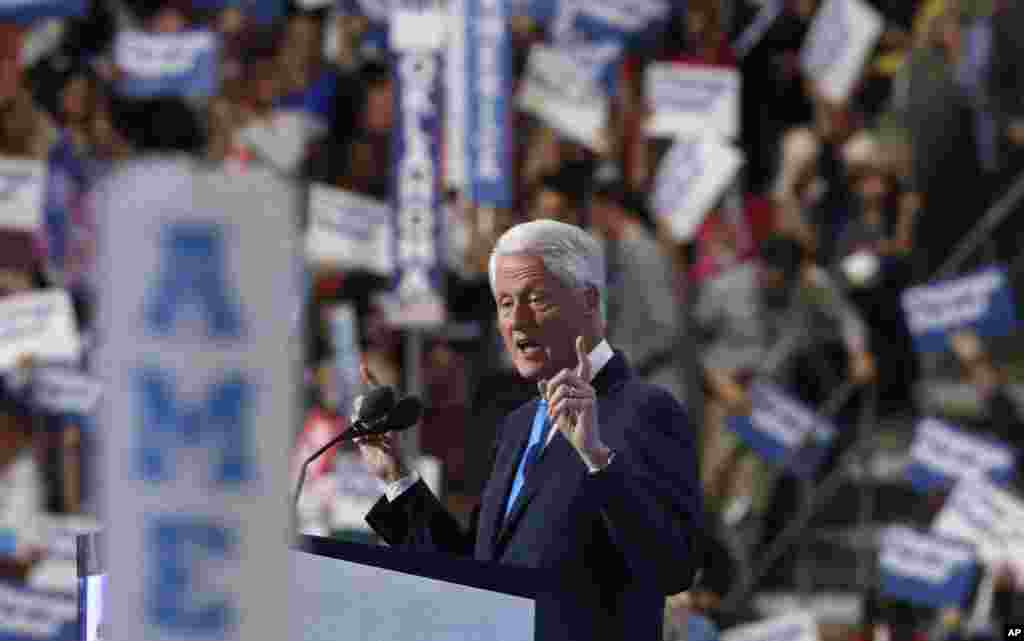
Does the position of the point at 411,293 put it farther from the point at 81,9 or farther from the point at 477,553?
the point at 477,553

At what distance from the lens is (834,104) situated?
32.6 feet

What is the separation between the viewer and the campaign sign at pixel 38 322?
30.3ft

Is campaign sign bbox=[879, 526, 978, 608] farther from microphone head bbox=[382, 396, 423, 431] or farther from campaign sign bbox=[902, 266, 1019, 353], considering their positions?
microphone head bbox=[382, 396, 423, 431]

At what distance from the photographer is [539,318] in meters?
3.17

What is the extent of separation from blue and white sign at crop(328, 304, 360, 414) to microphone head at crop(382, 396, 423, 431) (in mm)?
6399

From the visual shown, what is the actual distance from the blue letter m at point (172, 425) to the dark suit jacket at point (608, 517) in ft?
5.09

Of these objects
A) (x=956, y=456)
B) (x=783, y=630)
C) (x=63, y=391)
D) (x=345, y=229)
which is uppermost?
(x=345, y=229)

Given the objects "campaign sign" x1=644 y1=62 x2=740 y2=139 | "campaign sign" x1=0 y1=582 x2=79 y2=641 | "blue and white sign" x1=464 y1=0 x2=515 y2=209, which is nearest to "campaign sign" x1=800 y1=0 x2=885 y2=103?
"campaign sign" x1=644 y1=62 x2=740 y2=139

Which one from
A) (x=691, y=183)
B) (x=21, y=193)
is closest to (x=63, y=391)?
(x=21, y=193)

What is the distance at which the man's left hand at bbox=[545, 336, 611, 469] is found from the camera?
9.20ft

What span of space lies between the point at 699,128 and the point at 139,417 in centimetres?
880

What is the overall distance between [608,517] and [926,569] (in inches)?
233

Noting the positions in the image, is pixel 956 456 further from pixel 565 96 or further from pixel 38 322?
pixel 38 322

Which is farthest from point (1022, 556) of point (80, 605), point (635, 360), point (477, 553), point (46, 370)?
point (80, 605)
